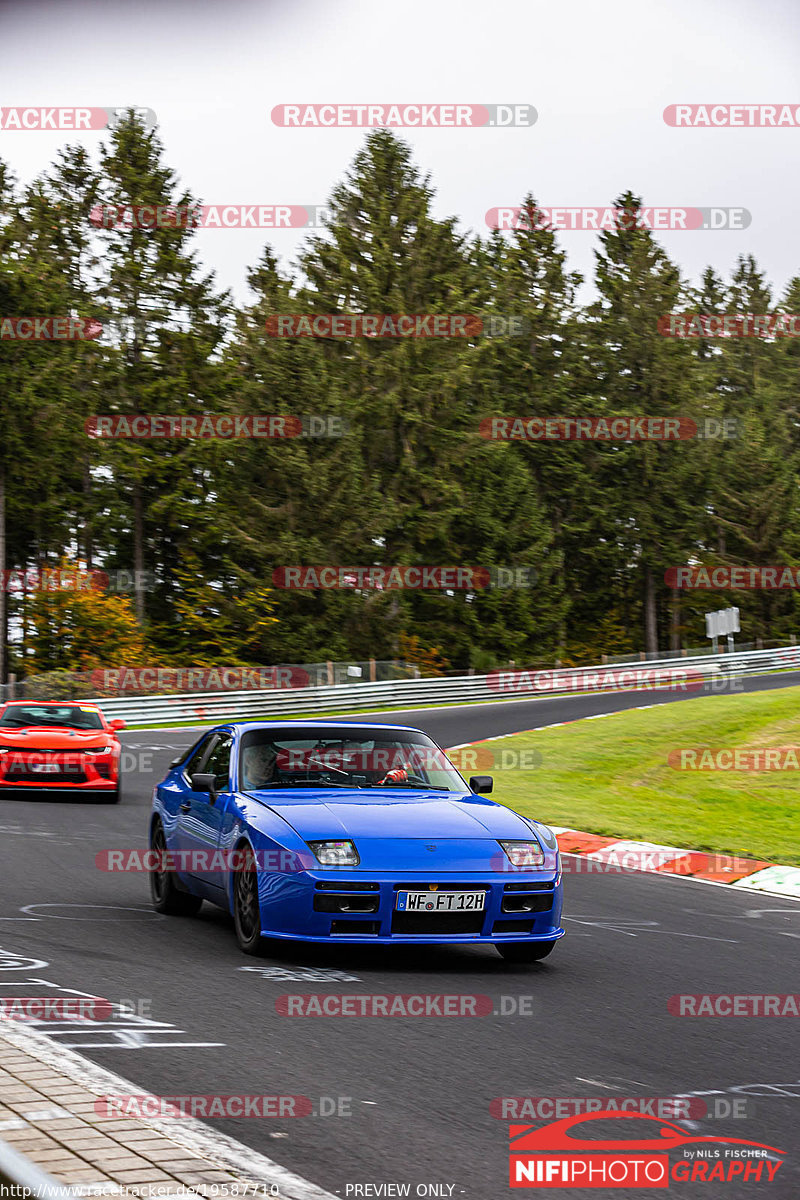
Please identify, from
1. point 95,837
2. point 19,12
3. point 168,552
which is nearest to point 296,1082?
point 19,12

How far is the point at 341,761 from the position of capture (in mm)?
9211

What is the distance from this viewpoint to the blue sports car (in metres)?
7.72

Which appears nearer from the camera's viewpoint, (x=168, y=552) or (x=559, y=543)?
(x=168, y=552)

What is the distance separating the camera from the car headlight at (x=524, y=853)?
8055mm

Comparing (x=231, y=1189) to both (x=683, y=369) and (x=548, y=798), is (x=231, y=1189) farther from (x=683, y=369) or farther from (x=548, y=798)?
(x=683, y=369)

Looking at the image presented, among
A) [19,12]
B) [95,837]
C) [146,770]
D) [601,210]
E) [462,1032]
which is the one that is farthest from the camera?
[601,210]

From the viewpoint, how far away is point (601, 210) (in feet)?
135

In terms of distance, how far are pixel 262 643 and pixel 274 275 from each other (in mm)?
21498

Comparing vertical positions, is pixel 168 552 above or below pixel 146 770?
above

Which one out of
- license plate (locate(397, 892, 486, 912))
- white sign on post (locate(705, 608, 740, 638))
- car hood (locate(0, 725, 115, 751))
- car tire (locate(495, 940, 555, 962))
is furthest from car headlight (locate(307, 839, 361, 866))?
white sign on post (locate(705, 608, 740, 638))

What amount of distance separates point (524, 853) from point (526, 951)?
71cm

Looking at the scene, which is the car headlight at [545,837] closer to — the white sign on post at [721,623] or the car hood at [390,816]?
the car hood at [390,816]

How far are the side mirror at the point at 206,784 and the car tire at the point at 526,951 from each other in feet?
6.68

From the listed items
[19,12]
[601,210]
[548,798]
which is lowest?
[548,798]
